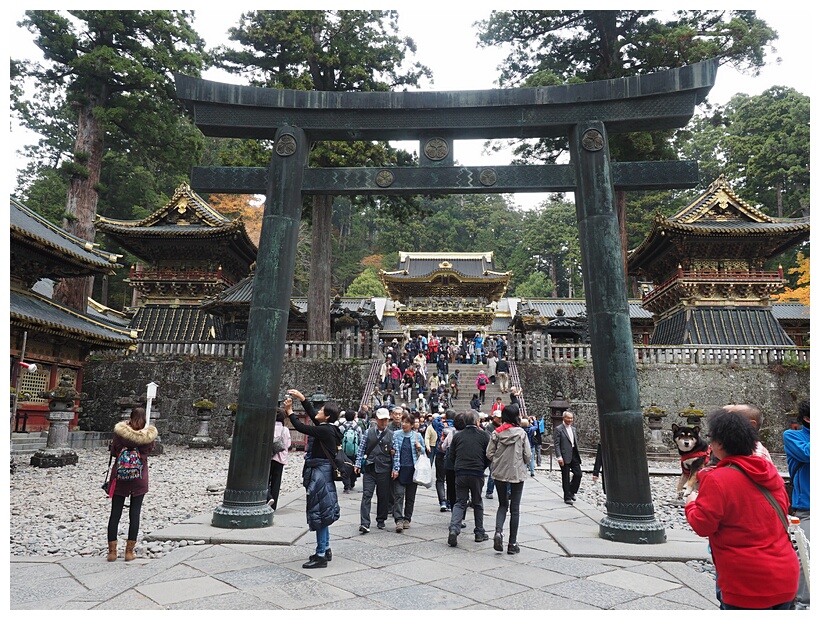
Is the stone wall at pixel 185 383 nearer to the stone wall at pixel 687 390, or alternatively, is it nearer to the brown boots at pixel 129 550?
the stone wall at pixel 687 390

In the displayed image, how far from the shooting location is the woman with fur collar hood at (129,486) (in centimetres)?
486

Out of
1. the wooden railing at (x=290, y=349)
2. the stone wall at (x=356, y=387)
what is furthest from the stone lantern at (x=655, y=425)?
the wooden railing at (x=290, y=349)

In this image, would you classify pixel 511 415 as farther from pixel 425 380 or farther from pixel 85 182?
pixel 85 182

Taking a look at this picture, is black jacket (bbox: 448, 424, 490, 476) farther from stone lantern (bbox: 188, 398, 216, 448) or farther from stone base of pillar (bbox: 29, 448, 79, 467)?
stone lantern (bbox: 188, 398, 216, 448)

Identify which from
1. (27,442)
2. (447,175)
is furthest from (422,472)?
(27,442)

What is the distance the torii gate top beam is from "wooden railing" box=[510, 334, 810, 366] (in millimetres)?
13351

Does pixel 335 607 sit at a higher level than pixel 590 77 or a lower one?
lower

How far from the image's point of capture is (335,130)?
6715 mm

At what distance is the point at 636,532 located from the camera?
17.7 feet

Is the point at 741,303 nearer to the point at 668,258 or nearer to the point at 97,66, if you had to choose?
the point at 668,258

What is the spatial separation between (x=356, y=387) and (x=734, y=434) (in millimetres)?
16448

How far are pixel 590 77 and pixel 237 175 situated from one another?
699 inches

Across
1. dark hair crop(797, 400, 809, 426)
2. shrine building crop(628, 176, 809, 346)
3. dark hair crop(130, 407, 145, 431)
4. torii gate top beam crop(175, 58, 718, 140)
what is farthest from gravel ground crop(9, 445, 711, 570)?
shrine building crop(628, 176, 809, 346)

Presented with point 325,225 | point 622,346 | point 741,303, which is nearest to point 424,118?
point 622,346
